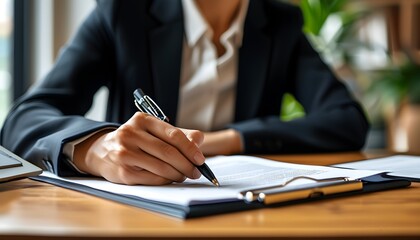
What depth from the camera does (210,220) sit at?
0.60 m

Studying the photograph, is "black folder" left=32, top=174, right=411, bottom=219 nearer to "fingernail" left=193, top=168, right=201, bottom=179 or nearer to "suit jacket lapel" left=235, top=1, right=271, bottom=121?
"fingernail" left=193, top=168, right=201, bottom=179

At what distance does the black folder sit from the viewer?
2.04 ft

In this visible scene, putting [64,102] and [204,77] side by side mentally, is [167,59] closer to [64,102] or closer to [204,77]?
[204,77]

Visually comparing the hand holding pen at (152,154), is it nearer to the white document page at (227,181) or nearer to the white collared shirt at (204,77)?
the white document page at (227,181)

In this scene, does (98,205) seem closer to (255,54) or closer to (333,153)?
(333,153)

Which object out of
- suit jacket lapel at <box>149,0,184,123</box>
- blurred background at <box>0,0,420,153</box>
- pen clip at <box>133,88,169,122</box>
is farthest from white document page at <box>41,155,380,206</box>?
blurred background at <box>0,0,420,153</box>

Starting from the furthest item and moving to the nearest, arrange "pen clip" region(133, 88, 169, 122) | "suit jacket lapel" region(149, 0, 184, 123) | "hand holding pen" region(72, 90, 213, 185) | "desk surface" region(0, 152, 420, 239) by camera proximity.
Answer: "suit jacket lapel" region(149, 0, 184, 123), "pen clip" region(133, 88, 169, 122), "hand holding pen" region(72, 90, 213, 185), "desk surface" region(0, 152, 420, 239)

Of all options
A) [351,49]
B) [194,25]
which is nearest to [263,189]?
[194,25]

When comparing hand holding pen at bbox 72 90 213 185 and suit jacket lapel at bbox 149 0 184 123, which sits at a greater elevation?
suit jacket lapel at bbox 149 0 184 123

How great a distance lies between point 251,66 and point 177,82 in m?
0.20

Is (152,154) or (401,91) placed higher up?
(401,91)

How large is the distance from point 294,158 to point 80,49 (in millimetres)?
564

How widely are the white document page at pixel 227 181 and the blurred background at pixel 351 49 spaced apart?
154 centimetres

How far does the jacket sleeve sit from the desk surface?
6.8 inches
